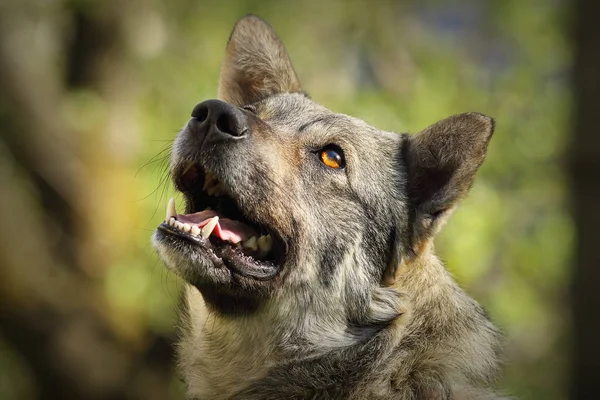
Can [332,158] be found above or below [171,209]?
above

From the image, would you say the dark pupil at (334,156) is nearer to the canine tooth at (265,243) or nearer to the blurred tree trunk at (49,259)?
the canine tooth at (265,243)

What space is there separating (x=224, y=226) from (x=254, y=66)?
1.31m

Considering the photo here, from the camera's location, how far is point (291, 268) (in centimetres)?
366

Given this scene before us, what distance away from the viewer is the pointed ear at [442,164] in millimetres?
3672

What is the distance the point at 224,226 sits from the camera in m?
3.61

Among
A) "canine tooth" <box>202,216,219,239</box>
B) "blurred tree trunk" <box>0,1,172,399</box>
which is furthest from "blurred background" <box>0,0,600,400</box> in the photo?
"canine tooth" <box>202,216,219,239</box>

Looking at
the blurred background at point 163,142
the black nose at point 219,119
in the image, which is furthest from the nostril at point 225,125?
the blurred background at point 163,142

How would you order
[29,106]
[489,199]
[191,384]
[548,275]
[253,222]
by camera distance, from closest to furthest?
[253,222] < [191,384] < [29,106] < [489,199] < [548,275]

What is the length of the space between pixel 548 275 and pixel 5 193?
6900mm

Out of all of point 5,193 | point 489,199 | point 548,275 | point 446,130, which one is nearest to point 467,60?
point 489,199

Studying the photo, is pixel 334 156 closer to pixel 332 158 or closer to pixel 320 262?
pixel 332 158

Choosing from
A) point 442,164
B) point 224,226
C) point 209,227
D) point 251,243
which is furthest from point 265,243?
point 442,164

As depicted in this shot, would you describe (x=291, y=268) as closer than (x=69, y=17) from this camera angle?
Yes

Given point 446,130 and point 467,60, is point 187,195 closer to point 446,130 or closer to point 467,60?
point 446,130
